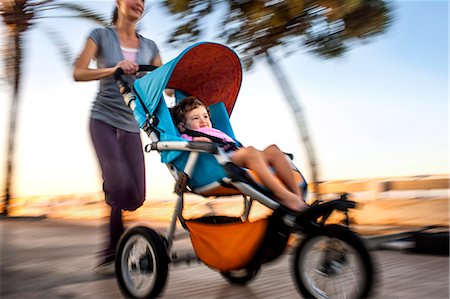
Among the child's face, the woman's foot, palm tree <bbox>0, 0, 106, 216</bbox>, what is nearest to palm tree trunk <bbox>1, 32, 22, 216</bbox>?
palm tree <bbox>0, 0, 106, 216</bbox>

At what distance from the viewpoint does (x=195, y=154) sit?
10.2 ft

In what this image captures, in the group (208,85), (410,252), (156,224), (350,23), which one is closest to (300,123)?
(350,23)

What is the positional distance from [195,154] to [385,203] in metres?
6.43

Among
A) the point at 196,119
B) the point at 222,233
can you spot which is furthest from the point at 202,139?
the point at 222,233

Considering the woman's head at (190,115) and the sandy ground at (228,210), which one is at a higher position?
the woman's head at (190,115)

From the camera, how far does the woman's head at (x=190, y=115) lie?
3.58 metres

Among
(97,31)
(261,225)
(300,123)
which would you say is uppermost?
(97,31)

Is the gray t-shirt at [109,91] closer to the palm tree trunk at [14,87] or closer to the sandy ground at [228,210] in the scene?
the sandy ground at [228,210]

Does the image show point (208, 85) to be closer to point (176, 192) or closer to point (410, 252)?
point (176, 192)

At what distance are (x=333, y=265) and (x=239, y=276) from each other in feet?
3.37

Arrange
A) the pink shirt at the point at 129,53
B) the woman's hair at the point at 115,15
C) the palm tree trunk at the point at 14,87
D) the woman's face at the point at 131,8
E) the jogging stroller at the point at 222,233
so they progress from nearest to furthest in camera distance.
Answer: the jogging stroller at the point at 222,233 → the woman's face at the point at 131,8 → the pink shirt at the point at 129,53 → the woman's hair at the point at 115,15 → the palm tree trunk at the point at 14,87

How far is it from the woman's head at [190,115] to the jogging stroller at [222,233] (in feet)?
0.67

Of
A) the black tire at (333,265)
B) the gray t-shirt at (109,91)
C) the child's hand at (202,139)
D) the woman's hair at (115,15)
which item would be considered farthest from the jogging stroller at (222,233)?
the woman's hair at (115,15)

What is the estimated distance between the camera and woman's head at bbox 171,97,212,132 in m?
3.58
